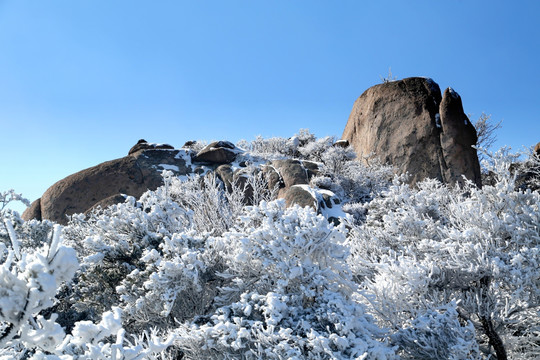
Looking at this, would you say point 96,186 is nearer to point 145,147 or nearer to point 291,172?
point 145,147

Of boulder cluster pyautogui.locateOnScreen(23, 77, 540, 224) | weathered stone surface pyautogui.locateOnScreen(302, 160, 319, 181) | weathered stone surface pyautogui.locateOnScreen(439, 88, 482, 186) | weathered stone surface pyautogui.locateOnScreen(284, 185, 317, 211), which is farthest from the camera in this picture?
weathered stone surface pyautogui.locateOnScreen(302, 160, 319, 181)

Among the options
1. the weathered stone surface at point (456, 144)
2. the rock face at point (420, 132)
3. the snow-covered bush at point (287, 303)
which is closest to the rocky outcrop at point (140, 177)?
the rock face at point (420, 132)

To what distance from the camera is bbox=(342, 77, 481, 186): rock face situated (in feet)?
57.5

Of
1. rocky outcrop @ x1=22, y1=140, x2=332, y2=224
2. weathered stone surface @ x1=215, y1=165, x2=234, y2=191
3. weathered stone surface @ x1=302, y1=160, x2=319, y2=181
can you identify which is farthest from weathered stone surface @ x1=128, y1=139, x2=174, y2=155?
weathered stone surface @ x1=302, y1=160, x2=319, y2=181

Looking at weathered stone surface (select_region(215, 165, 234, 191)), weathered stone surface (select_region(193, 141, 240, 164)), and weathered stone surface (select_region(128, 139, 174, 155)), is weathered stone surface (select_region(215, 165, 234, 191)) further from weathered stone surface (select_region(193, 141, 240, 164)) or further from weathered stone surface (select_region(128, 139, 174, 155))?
weathered stone surface (select_region(128, 139, 174, 155))

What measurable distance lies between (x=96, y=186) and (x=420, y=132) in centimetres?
1645

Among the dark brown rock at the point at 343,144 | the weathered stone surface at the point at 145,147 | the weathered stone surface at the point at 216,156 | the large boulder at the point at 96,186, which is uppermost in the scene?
the weathered stone surface at the point at 145,147

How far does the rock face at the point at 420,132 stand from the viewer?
1753cm

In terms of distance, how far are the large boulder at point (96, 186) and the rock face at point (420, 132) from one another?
10409 mm

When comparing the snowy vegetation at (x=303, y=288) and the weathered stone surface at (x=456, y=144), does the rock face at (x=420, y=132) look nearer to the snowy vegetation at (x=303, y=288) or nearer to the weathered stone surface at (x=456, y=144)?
the weathered stone surface at (x=456, y=144)

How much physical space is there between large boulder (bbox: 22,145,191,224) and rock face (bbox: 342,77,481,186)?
10409 millimetres

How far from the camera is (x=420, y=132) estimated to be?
18156 millimetres

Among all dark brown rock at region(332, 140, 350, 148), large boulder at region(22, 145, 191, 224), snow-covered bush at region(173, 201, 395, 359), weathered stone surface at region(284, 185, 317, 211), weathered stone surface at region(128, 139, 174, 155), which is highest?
weathered stone surface at region(128, 139, 174, 155)

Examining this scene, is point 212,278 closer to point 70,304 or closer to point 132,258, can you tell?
point 132,258
